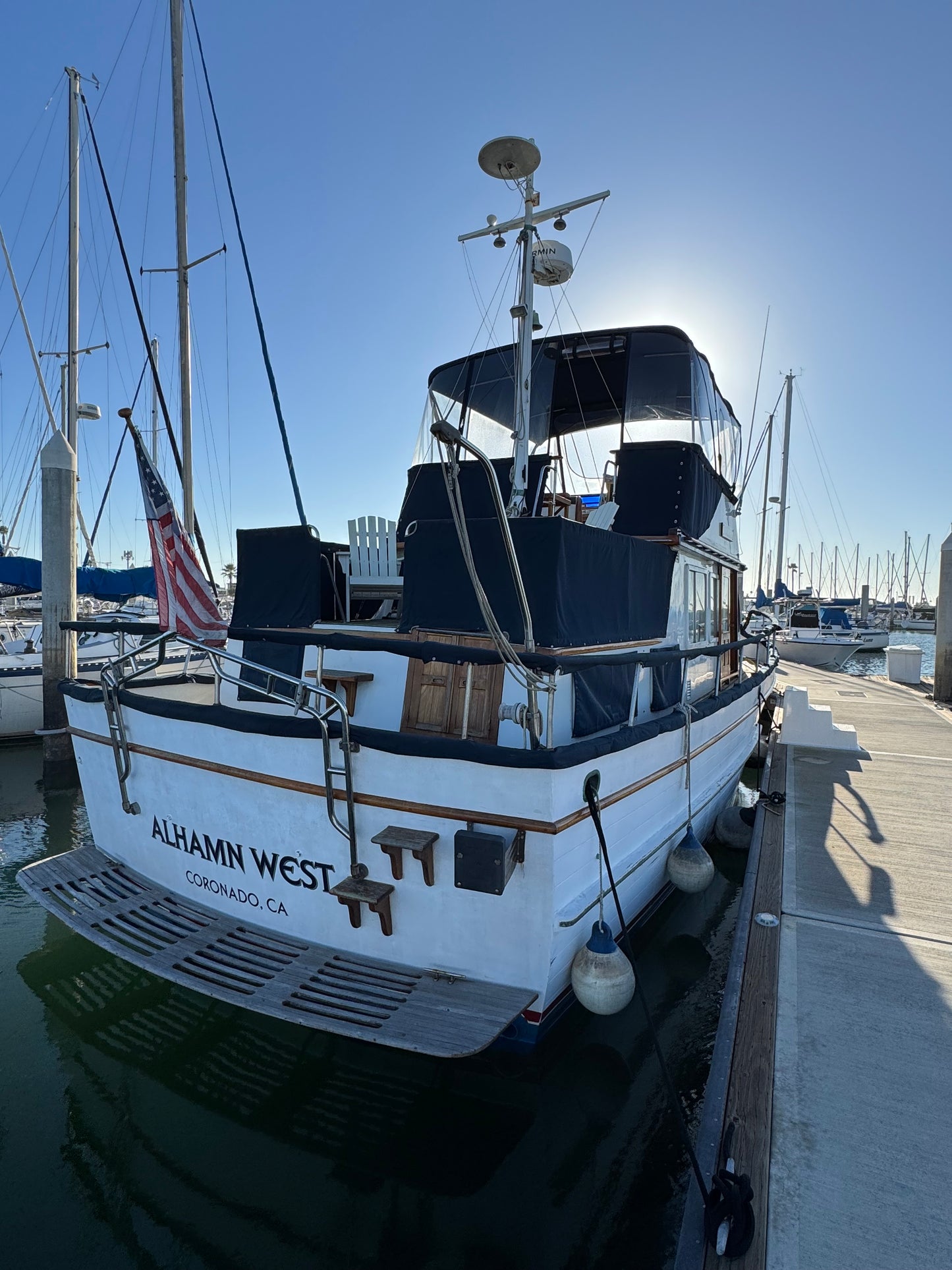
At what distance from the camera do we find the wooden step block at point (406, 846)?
12.0 feet

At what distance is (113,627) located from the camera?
5039 mm

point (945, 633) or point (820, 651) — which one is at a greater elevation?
point (945, 633)

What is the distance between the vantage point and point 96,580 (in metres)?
A: 18.5

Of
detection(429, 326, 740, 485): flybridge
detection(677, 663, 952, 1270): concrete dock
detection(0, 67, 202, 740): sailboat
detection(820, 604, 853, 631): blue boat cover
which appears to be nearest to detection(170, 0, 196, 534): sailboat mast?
detection(0, 67, 202, 740): sailboat

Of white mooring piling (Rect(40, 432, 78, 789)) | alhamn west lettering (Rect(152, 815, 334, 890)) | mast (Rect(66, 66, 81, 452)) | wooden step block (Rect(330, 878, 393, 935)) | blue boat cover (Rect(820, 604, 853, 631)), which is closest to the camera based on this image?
wooden step block (Rect(330, 878, 393, 935))

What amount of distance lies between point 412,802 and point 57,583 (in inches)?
416

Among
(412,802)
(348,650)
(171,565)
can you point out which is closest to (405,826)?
(412,802)

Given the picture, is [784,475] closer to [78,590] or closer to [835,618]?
[835,618]

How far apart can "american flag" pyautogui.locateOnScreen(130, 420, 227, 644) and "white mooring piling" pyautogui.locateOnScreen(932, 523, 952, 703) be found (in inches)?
748

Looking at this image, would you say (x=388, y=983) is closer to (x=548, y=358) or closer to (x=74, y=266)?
(x=548, y=358)

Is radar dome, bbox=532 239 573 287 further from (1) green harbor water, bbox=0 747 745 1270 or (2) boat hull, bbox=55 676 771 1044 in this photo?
(1) green harbor water, bbox=0 747 745 1270

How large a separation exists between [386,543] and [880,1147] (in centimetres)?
521

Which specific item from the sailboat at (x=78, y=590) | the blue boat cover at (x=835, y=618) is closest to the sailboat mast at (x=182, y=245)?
the sailboat at (x=78, y=590)

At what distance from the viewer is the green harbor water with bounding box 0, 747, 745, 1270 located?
3.13 meters
